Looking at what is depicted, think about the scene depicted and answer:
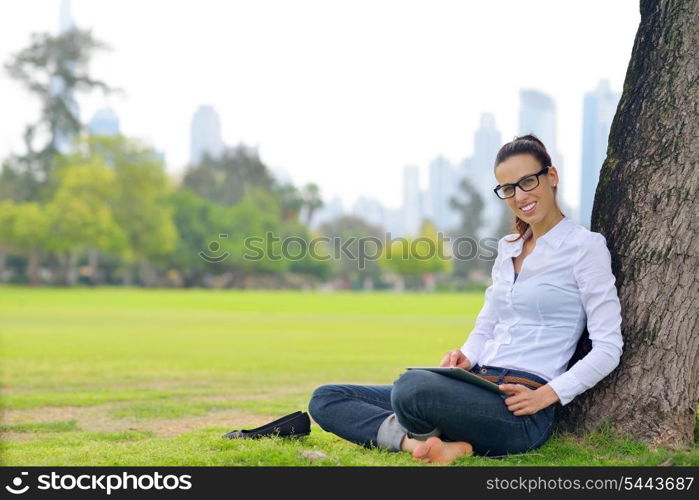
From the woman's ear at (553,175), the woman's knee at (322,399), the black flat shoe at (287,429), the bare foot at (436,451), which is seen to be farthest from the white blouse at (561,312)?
the black flat shoe at (287,429)

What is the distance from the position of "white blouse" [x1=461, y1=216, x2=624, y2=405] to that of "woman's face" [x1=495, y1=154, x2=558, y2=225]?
4.5 inches

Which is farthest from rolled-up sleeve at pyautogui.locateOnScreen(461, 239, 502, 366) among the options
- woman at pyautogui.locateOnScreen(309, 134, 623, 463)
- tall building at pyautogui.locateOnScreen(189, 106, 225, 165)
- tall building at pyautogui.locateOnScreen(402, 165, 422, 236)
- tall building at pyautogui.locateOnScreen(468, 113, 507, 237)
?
tall building at pyautogui.locateOnScreen(189, 106, 225, 165)

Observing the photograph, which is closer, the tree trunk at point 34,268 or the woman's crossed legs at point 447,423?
the woman's crossed legs at point 447,423

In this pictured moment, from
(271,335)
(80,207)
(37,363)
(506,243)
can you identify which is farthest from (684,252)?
(80,207)

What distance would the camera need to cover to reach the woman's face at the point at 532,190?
4.22m

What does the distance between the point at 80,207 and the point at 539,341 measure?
5784 cm

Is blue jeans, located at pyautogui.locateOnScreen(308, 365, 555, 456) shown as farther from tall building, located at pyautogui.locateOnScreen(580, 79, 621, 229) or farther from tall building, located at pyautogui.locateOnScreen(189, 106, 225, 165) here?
tall building, located at pyautogui.locateOnScreen(189, 106, 225, 165)

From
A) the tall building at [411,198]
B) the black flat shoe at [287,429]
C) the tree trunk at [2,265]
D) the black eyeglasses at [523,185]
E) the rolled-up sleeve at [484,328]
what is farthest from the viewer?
the tall building at [411,198]

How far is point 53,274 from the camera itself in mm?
65500

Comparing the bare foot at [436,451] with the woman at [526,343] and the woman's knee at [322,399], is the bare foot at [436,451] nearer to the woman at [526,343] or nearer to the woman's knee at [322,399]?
the woman at [526,343]

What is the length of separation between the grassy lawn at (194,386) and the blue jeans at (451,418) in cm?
10

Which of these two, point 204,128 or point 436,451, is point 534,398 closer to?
point 436,451

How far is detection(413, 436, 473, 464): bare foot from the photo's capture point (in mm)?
4109

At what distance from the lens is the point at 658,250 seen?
4391mm
